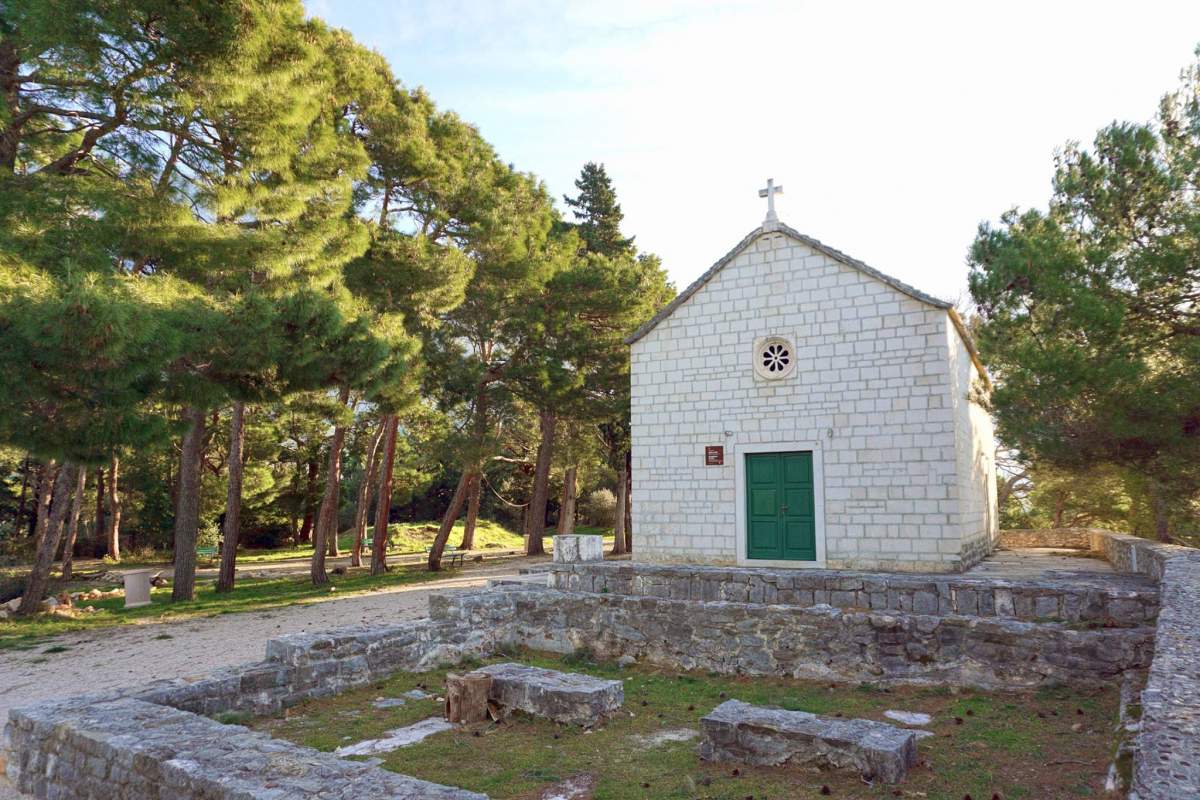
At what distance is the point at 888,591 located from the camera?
9148 mm

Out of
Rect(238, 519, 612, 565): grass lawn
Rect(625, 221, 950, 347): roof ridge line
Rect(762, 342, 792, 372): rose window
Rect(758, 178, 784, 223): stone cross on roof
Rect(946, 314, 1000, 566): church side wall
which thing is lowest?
Rect(238, 519, 612, 565): grass lawn

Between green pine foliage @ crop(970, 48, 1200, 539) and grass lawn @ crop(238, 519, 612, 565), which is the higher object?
green pine foliage @ crop(970, 48, 1200, 539)

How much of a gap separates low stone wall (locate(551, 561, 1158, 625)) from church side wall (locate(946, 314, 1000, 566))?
2943mm

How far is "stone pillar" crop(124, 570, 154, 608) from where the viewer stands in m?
16.2

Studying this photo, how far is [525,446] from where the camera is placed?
102ft

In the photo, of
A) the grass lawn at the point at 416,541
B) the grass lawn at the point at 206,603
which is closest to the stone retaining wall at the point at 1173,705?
the grass lawn at the point at 206,603

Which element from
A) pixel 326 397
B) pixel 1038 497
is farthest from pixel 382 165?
pixel 1038 497

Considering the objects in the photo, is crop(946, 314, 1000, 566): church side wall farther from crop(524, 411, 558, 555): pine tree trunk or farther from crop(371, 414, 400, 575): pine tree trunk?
crop(371, 414, 400, 575): pine tree trunk

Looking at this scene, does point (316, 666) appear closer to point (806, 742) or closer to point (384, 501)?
point (806, 742)

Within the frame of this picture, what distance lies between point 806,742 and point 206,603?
14.8m

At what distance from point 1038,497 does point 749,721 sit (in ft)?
88.0

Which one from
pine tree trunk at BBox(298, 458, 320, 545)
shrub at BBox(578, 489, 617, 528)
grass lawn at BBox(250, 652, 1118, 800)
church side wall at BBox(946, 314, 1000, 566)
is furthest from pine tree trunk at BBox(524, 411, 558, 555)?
grass lawn at BBox(250, 652, 1118, 800)

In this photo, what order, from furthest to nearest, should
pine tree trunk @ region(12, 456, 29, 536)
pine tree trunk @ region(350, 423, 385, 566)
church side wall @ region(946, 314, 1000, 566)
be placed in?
pine tree trunk @ region(12, 456, 29, 536)
pine tree trunk @ region(350, 423, 385, 566)
church side wall @ region(946, 314, 1000, 566)

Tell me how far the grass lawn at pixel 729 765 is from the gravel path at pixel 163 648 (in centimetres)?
240
